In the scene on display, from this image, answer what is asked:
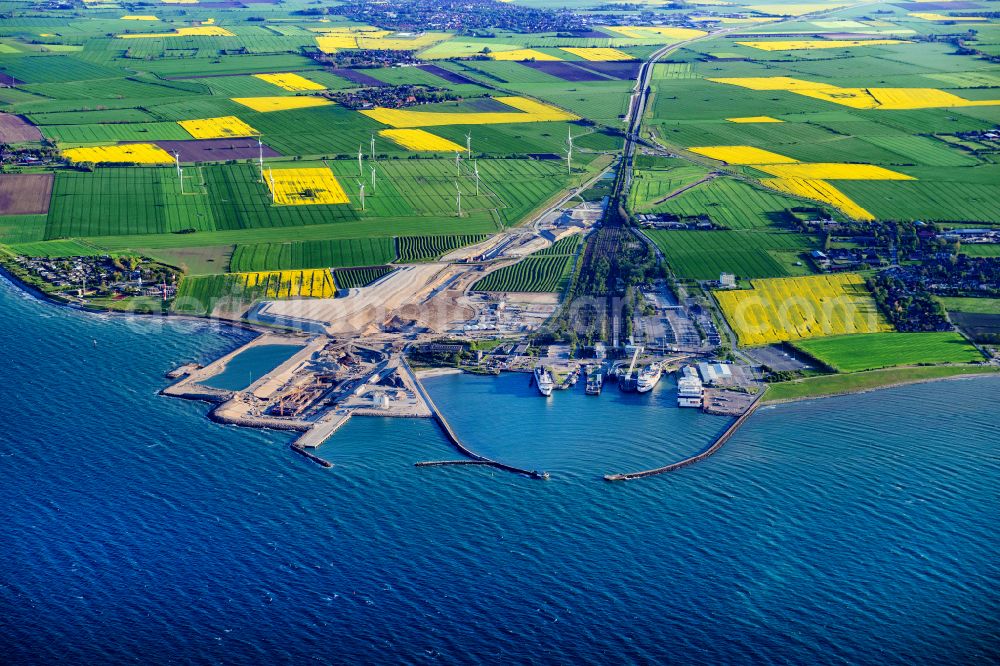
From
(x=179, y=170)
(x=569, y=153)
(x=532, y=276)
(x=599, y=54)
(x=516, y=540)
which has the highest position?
(x=599, y=54)

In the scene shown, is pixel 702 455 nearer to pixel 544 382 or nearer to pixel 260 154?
pixel 544 382

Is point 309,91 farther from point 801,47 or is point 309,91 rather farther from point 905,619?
point 905,619

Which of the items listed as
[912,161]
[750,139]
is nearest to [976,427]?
[912,161]

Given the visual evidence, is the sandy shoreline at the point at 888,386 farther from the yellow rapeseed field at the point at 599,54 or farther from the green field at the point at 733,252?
the yellow rapeseed field at the point at 599,54

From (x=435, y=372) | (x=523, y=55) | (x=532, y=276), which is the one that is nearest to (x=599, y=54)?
(x=523, y=55)

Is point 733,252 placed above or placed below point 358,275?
above

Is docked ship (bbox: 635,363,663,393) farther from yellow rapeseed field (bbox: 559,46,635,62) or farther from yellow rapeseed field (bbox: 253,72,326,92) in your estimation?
yellow rapeseed field (bbox: 559,46,635,62)
